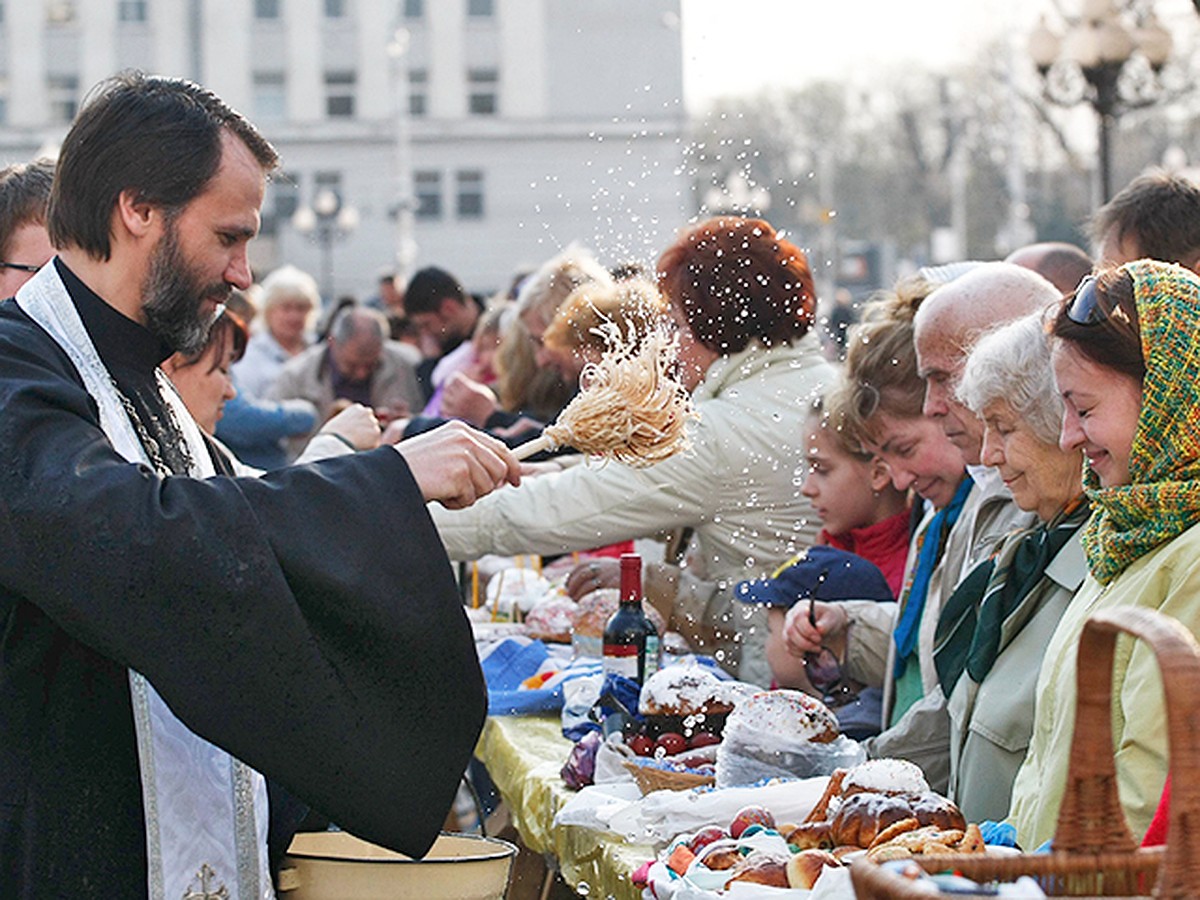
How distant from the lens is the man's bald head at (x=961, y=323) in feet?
12.9

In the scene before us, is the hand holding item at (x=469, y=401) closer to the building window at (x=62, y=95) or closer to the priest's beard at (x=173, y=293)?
the priest's beard at (x=173, y=293)

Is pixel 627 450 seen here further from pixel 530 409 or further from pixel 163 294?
pixel 530 409

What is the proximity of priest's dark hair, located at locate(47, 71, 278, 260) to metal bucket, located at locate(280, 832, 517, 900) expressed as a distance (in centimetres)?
104

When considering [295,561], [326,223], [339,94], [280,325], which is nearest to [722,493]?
[295,561]

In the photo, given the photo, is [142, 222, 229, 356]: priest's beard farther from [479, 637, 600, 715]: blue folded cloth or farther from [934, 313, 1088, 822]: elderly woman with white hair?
[479, 637, 600, 715]: blue folded cloth

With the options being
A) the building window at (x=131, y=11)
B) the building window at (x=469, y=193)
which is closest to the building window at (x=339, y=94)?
the building window at (x=469, y=193)

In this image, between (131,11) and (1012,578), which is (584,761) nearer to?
(1012,578)

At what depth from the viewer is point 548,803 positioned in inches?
154

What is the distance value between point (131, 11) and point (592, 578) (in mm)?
48655

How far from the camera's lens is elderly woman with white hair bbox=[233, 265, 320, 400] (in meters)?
11.8

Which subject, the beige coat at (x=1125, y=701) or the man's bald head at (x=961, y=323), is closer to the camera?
the beige coat at (x=1125, y=701)

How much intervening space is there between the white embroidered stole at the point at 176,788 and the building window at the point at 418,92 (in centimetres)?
4944

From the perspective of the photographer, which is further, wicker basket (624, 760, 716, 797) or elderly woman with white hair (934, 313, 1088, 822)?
wicker basket (624, 760, 716, 797)

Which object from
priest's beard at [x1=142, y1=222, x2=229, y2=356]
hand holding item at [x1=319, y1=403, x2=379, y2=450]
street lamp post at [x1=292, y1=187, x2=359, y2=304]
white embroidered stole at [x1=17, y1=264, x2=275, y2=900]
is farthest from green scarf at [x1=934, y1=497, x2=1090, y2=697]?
street lamp post at [x1=292, y1=187, x2=359, y2=304]
